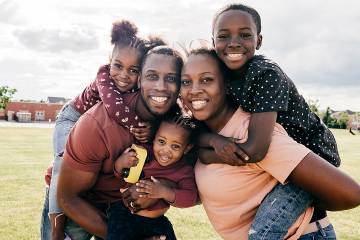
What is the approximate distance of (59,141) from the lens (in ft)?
15.2

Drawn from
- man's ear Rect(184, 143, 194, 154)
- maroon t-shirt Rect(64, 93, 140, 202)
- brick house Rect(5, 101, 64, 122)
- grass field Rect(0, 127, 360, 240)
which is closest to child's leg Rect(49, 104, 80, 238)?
maroon t-shirt Rect(64, 93, 140, 202)

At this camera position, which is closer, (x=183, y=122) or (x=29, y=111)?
(x=183, y=122)

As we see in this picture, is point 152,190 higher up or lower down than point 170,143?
lower down

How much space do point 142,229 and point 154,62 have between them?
1.45 meters

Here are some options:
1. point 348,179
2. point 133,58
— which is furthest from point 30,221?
point 348,179

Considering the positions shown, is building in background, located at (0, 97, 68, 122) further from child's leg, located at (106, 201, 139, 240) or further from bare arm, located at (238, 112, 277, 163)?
bare arm, located at (238, 112, 277, 163)

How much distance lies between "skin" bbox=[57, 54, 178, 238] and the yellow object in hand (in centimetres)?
29

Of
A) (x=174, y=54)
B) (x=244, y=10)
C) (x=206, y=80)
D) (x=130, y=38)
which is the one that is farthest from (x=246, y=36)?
(x=130, y=38)

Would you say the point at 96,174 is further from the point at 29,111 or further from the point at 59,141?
the point at 29,111

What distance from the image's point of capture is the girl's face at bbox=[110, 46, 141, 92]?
4.26m

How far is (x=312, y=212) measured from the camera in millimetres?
3361

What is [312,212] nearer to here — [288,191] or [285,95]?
[288,191]

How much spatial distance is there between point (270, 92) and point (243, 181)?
716 millimetres

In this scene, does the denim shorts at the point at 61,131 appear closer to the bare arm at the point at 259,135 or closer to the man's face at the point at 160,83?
the man's face at the point at 160,83
